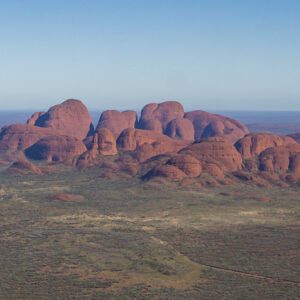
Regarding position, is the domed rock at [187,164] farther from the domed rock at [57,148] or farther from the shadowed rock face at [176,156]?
the domed rock at [57,148]

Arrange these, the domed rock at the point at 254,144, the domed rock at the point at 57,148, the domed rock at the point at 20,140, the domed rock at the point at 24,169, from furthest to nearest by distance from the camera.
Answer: the domed rock at the point at 20,140 → the domed rock at the point at 57,148 → the domed rock at the point at 254,144 → the domed rock at the point at 24,169

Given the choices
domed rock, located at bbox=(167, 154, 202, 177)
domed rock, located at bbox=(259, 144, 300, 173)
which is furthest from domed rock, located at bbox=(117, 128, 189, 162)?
domed rock, located at bbox=(259, 144, 300, 173)

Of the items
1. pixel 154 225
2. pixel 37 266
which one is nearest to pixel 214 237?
pixel 154 225

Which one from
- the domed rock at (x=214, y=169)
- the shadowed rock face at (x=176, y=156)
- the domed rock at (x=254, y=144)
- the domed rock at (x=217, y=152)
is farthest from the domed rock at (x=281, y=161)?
the domed rock at (x=214, y=169)

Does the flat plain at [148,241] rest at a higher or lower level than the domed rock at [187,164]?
lower

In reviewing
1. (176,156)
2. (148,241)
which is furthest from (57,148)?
(148,241)

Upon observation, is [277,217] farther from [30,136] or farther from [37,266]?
[30,136]
